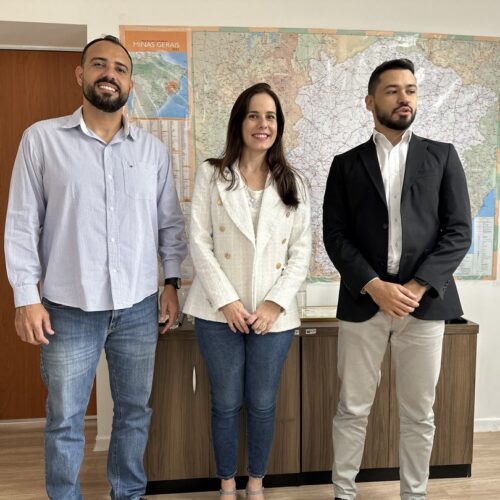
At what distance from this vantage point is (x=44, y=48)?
2.77 metres

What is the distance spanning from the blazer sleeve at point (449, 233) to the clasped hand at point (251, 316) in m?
0.53

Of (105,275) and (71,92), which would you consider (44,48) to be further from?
(105,275)

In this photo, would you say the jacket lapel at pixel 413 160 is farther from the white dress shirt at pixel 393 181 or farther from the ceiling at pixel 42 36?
the ceiling at pixel 42 36

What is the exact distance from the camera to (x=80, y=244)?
5.54 ft

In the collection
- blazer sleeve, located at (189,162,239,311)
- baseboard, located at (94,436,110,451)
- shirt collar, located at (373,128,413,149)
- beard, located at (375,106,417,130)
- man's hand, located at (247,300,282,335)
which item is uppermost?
beard, located at (375,106,417,130)

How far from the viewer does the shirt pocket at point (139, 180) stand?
1771mm

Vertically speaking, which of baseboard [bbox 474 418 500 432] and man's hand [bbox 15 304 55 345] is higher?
man's hand [bbox 15 304 55 345]

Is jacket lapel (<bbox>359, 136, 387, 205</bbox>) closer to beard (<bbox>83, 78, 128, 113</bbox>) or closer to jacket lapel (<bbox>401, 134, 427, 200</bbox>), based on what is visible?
jacket lapel (<bbox>401, 134, 427, 200</bbox>)

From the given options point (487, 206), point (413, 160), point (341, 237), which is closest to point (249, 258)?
point (341, 237)

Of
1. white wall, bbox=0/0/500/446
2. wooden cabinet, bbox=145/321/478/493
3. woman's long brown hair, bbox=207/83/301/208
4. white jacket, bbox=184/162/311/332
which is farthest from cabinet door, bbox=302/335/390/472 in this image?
white wall, bbox=0/0/500/446

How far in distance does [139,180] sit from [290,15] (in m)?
1.30

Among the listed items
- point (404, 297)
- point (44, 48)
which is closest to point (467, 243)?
point (404, 297)

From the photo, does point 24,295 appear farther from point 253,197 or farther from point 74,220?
point 253,197

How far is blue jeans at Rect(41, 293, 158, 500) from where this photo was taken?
170cm
